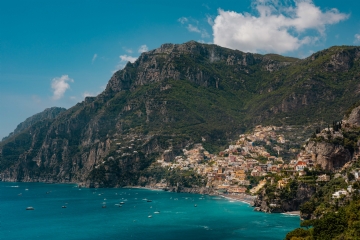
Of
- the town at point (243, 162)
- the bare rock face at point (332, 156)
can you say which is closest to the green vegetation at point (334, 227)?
the bare rock face at point (332, 156)

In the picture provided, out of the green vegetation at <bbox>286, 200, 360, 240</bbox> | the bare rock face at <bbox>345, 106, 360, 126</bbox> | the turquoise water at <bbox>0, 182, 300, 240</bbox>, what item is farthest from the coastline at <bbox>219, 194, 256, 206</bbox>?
the green vegetation at <bbox>286, 200, 360, 240</bbox>

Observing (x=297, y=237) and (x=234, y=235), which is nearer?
(x=297, y=237)

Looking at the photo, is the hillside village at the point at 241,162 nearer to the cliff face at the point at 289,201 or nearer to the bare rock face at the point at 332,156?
the bare rock face at the point at 332,156

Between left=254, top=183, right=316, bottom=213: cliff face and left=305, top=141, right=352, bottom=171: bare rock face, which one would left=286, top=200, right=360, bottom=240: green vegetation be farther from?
→ left=305, top=141, right=352, bottom=171: bare rock face

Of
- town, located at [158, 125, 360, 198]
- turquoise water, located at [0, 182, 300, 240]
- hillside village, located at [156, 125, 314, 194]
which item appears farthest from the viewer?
hillside village, located at [156, 125, 314, 194]

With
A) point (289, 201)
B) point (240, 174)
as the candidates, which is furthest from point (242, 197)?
point (289, 201)

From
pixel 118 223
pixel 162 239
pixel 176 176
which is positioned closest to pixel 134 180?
pixel 176 176

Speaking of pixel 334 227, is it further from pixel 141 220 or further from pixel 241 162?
pixel 241 162

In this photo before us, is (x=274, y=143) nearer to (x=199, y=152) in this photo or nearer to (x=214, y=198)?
(x=199, y=152)
